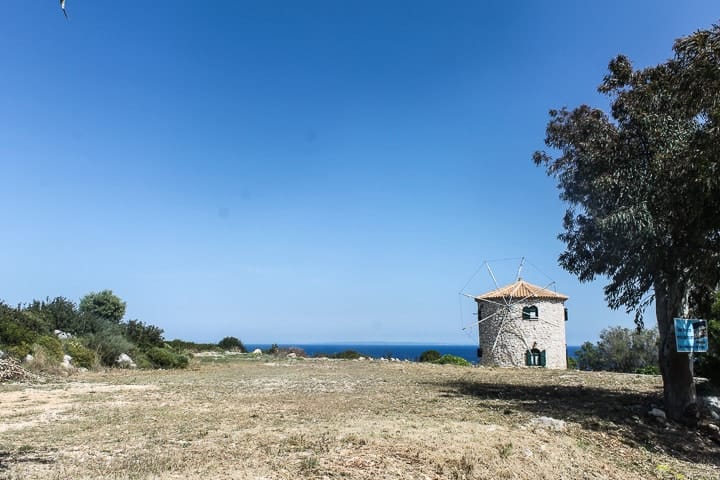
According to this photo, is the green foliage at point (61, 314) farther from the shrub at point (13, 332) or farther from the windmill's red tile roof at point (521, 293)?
the windmill's red tile roof at point (521, 293)

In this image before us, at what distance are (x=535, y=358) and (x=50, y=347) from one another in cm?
2935

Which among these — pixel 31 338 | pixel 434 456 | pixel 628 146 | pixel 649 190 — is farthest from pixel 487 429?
pixel 31 338

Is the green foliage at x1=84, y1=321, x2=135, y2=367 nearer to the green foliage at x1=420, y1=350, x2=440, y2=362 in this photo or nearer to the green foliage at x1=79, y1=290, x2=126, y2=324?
the green foliage at x1=79, y1=290, x2=126, y2=324

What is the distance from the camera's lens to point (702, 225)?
10.9 metres

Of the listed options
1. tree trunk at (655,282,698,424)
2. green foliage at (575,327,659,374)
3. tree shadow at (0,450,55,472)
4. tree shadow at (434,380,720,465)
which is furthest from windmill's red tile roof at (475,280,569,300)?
tree shadow at (0,450,55,472)

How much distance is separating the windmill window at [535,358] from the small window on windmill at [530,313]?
7.29 ft

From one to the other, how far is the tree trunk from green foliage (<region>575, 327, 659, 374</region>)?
38.9 m

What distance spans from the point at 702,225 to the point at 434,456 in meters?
7.64

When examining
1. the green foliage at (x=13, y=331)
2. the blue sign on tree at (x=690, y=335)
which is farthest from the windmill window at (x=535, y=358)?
the green foliage at (x=13, y=331)

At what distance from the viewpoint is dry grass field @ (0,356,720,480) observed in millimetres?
7332

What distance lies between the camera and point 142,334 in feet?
103

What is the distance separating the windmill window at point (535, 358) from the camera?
36078 millimetres

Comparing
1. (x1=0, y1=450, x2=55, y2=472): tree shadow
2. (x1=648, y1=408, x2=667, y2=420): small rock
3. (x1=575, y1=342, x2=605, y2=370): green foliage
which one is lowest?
(x1=575, y1=342, x2=605, y2=370): green foliage

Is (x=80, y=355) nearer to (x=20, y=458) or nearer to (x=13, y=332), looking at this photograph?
(x=13, y=332)
